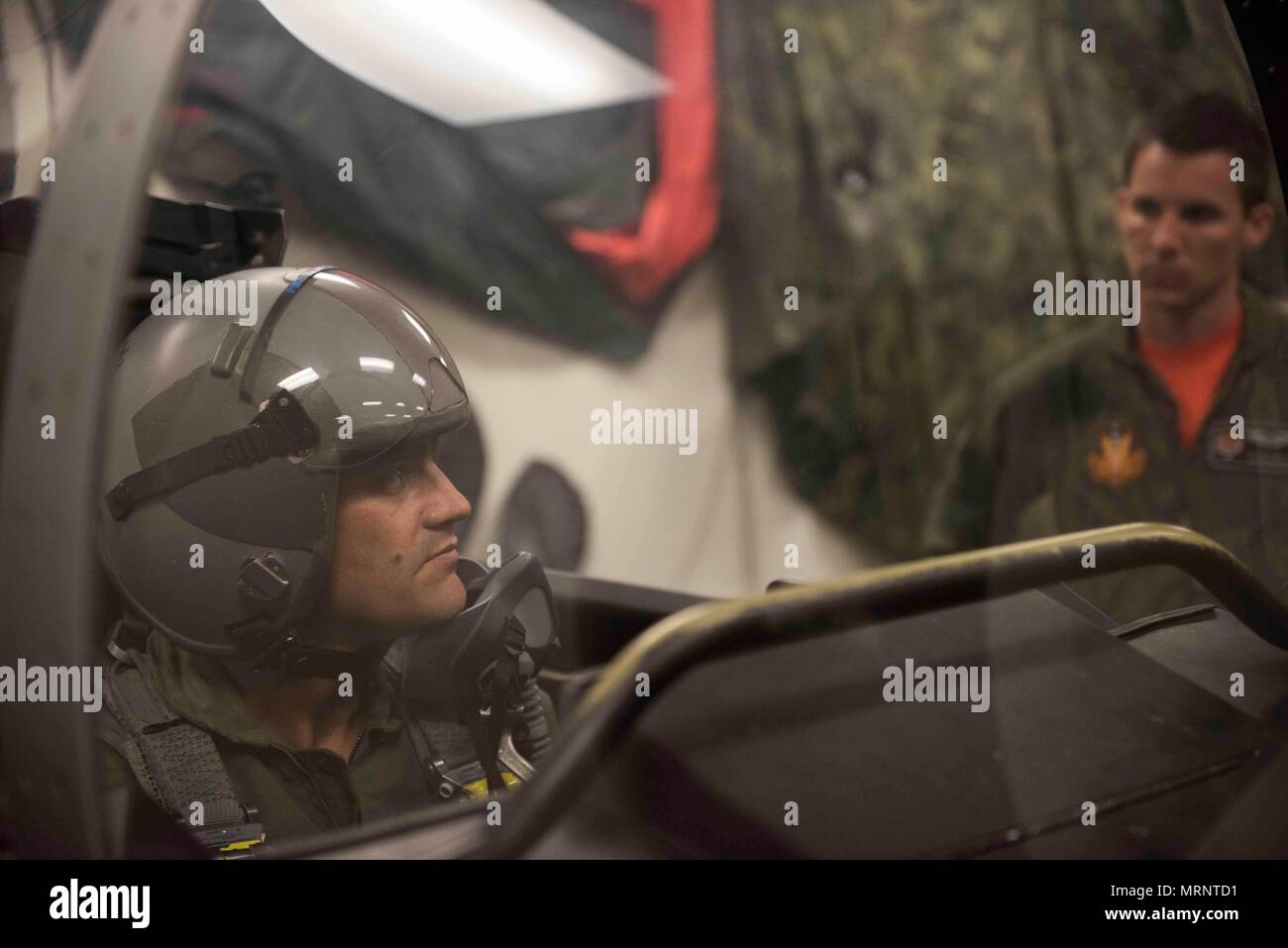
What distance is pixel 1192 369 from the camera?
109 centimetres

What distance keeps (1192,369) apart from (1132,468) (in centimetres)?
11

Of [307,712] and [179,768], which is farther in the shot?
[307,712]

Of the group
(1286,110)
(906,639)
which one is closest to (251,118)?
(906,639)

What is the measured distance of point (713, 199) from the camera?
1.33 m
